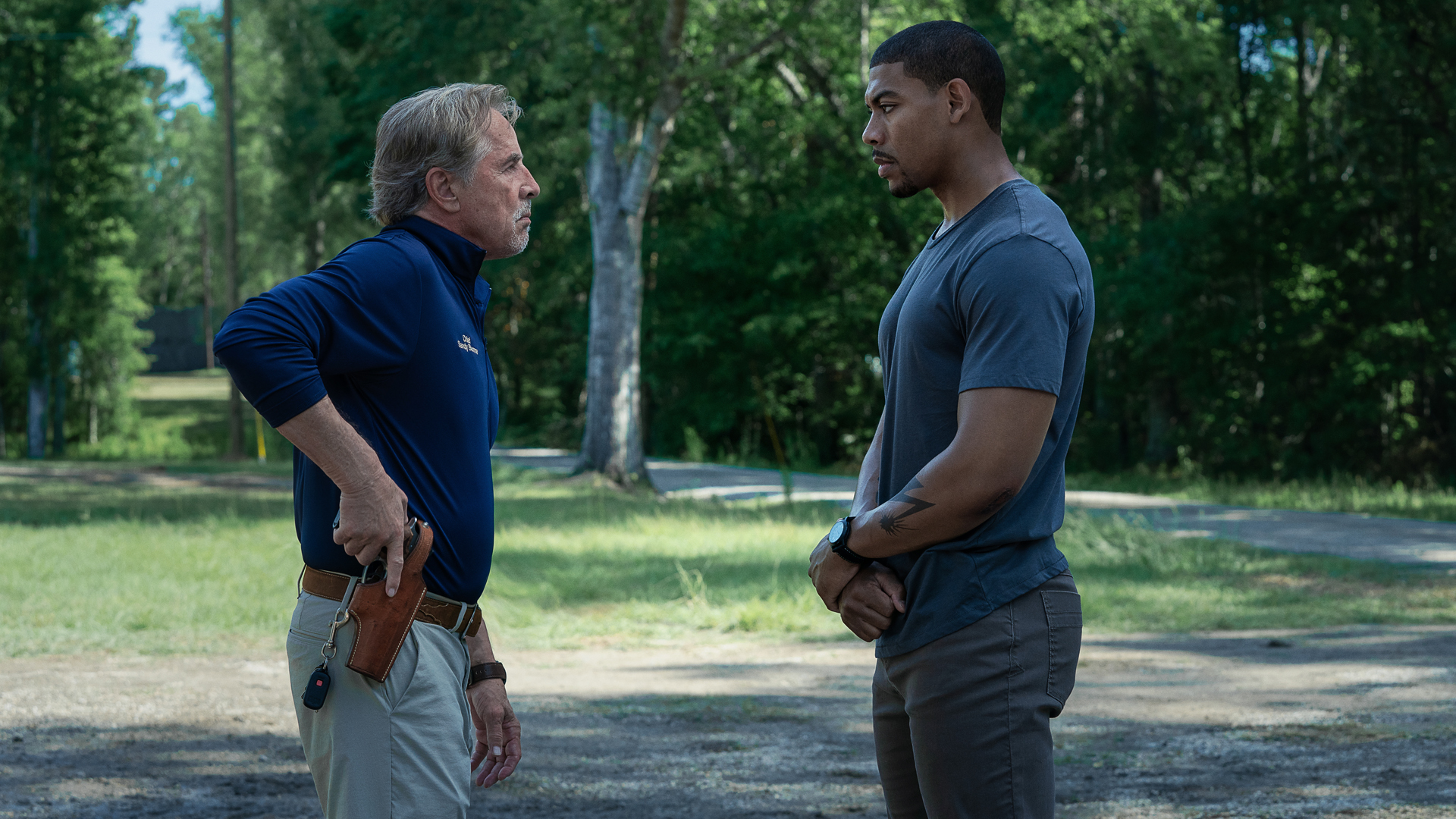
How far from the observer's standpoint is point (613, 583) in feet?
34.9

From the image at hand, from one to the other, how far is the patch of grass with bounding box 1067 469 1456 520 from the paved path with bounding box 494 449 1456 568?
26.8 inches

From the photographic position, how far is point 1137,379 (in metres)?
24.3

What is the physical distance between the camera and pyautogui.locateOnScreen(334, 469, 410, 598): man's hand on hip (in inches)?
85.4

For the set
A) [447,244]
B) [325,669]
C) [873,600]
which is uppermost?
[447,244]

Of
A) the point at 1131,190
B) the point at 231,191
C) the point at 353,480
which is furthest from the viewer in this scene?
the point at 231,191

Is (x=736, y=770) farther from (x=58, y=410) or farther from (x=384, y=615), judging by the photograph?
(x=58, y=410)

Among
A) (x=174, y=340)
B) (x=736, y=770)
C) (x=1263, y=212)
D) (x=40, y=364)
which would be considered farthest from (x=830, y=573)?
(x=174, y=340)

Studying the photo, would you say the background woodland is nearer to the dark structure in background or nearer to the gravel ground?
the gravel ground

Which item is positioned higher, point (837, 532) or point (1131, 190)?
point (1131, 190)

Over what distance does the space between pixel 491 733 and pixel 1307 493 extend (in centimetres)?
1727

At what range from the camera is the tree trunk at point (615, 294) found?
773 inches

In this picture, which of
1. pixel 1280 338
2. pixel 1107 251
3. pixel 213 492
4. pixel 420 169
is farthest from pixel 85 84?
pixel 420 169

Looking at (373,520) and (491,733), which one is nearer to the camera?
(373,520)

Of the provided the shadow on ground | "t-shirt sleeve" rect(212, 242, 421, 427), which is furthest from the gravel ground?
"t-shirt sleeve" rect(212, 242, 421, 427)
